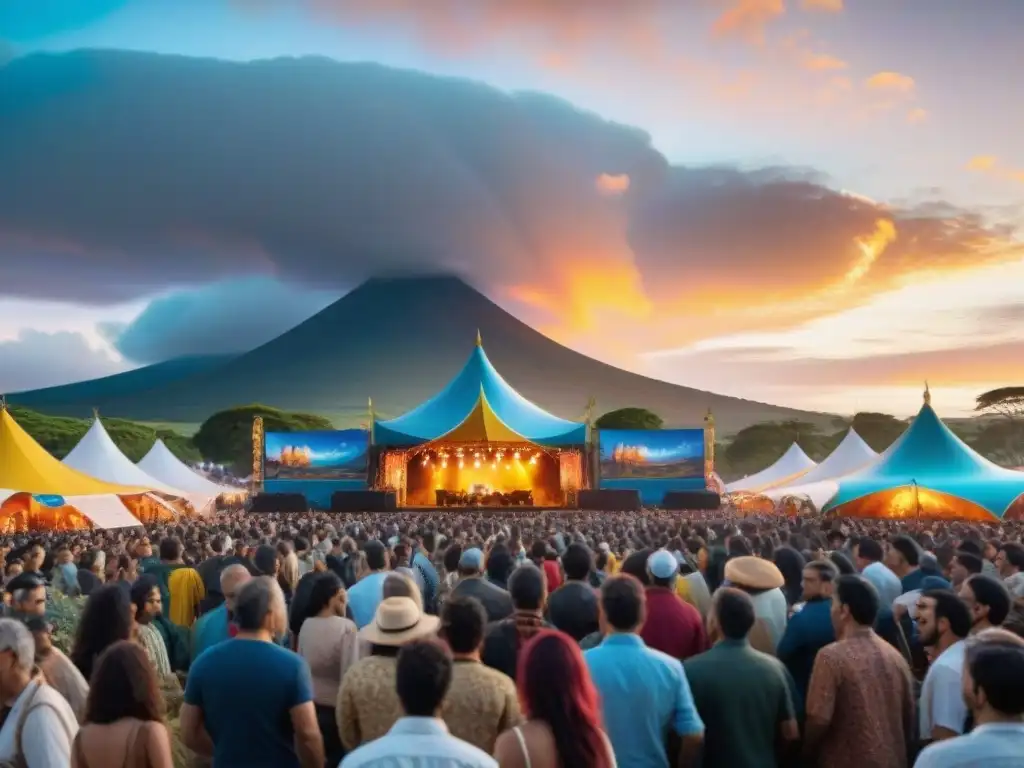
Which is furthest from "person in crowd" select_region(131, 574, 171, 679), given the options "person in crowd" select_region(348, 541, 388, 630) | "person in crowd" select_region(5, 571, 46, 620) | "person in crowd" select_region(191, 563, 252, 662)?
"person in crowd" select_region(348, 541, 388, 630)

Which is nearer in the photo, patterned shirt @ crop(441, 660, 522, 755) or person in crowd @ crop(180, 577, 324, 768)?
patterned shirt @ crop(441, 660, 522, 755)

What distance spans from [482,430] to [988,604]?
31.9 metres

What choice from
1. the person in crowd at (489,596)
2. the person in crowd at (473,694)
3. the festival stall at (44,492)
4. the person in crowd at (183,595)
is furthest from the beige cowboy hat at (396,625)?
the festival stall at (44,492)

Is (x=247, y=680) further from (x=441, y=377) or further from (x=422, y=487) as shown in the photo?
(x=441, y=377)

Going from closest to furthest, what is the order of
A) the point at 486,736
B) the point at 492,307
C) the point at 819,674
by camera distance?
the point at 486,736 → the point at 819,674 → the point at 492,307

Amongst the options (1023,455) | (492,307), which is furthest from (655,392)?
(1023,455)

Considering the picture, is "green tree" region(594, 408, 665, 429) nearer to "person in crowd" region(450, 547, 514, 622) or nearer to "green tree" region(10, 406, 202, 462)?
"green tree" region(10, 406, 202, 462)

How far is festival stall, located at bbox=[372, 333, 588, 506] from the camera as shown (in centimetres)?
3622

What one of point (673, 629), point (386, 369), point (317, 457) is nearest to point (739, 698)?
point (673, 629)

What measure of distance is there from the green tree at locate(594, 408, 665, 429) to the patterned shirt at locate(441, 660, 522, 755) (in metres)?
71.1

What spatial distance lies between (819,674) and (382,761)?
2184 millimetres

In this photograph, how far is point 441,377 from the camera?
125062 mm

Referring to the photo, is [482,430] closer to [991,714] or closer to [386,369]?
[991,714]

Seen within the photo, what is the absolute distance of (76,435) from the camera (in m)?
69.5
